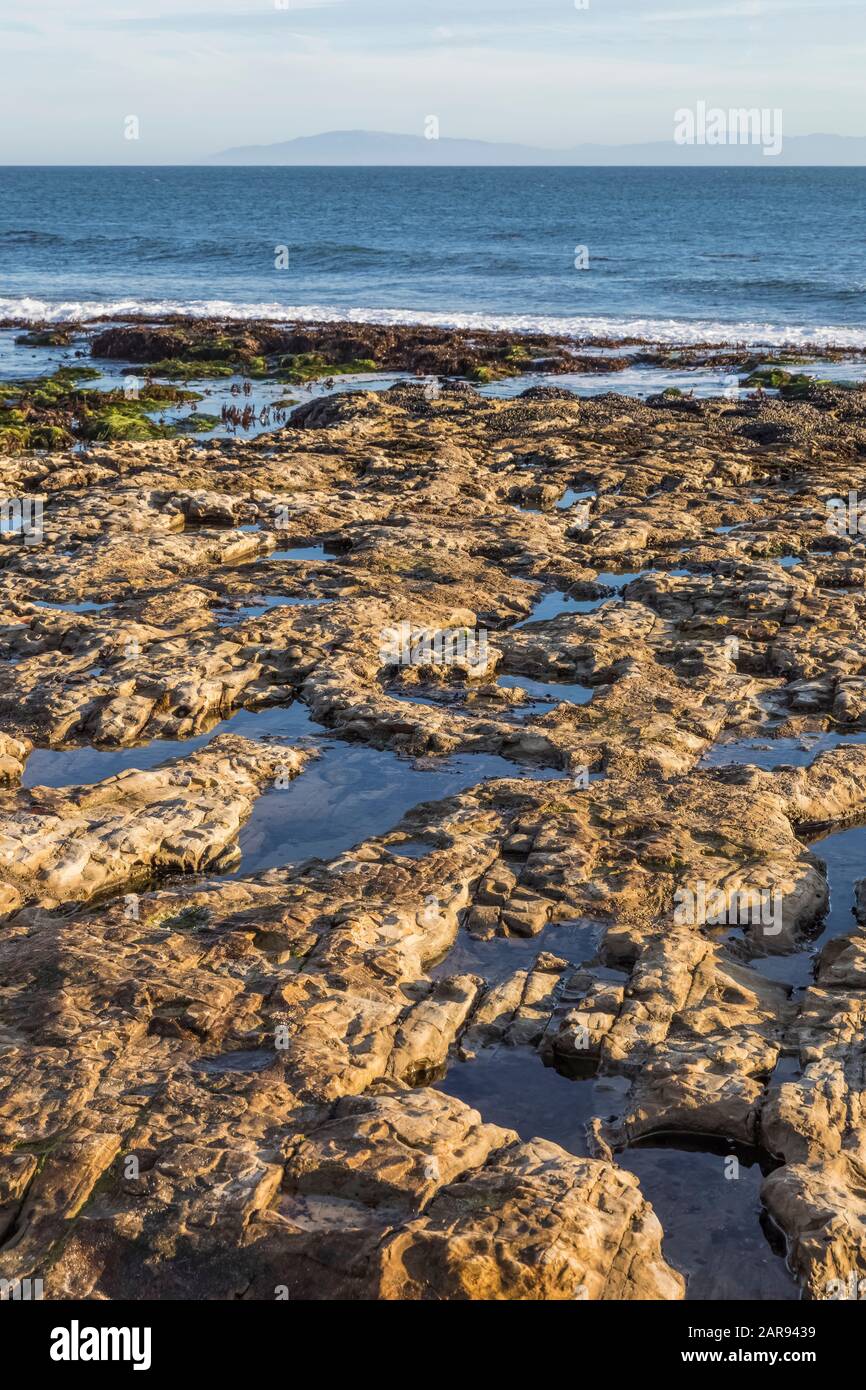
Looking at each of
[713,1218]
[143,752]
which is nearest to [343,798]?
[143,752]

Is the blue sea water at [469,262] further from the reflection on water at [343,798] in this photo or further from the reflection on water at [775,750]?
the reflection on water at [343,798]

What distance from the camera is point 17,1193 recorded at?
6.09m

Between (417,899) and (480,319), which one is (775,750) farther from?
(480,319)

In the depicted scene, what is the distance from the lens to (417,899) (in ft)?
30.0

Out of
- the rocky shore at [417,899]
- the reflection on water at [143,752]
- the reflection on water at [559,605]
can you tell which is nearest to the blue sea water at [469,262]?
the reflection on water at [559,605]

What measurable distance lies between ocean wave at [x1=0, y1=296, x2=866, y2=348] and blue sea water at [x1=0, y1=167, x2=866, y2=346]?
0.16m

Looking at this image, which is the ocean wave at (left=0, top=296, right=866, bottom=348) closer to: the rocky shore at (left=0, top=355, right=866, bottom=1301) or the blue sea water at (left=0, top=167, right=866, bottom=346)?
the blue sea water at (left=0, top=167, right=866, bottom=346)

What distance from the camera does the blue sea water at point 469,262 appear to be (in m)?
50.3

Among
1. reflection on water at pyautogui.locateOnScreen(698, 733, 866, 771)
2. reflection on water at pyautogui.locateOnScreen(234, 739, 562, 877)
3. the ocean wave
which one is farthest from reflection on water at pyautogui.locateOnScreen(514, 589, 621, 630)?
the ocean wave

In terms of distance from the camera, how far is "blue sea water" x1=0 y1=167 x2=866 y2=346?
165 feet

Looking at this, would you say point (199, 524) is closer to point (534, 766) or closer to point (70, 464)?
point (70, 464)

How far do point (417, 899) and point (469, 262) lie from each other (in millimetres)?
66593

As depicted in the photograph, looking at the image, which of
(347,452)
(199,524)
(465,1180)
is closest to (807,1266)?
(465,1180)

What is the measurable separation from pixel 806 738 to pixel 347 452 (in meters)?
13.6
